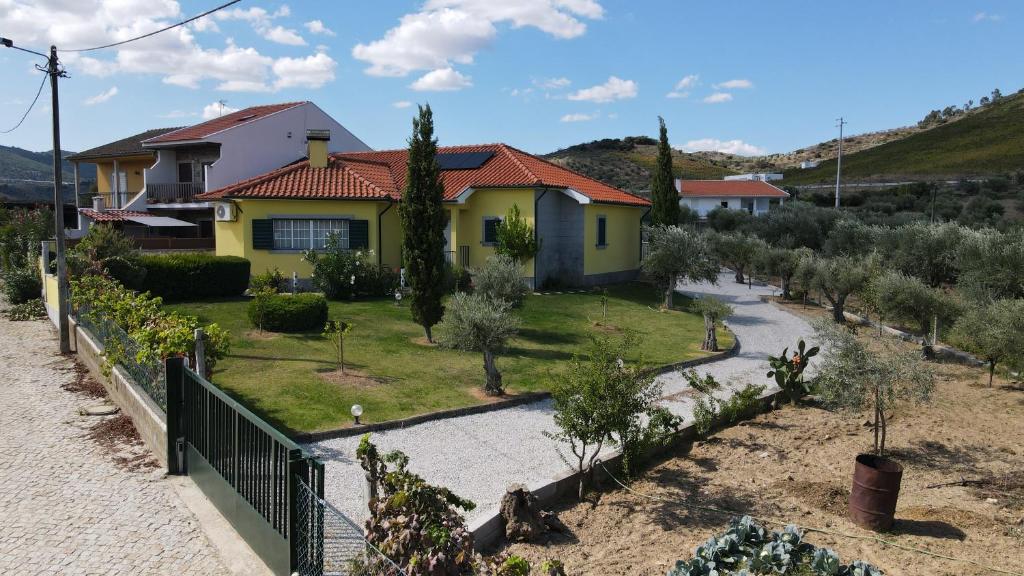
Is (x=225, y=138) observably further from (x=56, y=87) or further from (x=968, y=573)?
(x=968, y=573)

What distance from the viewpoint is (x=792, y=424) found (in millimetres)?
12805

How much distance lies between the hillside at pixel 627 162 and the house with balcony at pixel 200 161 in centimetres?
5005

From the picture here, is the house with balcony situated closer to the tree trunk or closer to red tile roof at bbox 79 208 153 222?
red tile roof at bbox 79 208 153 222

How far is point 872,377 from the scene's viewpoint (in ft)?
32.9

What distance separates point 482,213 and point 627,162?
74.5 metres

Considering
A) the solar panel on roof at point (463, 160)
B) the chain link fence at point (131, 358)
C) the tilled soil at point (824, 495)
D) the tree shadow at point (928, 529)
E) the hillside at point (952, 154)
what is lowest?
the tree shadow at point (928, 529)

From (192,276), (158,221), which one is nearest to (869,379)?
(192,276)

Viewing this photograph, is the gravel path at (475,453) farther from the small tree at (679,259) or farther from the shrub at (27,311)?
the shrub at (27,311)

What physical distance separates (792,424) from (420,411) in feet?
22.2

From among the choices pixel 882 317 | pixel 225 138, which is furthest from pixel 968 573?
pixel 225 138

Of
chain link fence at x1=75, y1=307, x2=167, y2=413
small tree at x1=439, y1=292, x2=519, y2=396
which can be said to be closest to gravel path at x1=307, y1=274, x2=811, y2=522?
small tree at x1=439, y1=292, x2=519, y2=396

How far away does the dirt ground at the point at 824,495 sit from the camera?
771cm

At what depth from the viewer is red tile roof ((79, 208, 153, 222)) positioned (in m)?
31.7

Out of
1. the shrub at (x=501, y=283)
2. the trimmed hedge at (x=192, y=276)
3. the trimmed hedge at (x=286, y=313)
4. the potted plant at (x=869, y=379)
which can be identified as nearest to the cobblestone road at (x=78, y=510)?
the trimmed hedge at (x=286, y=313)
